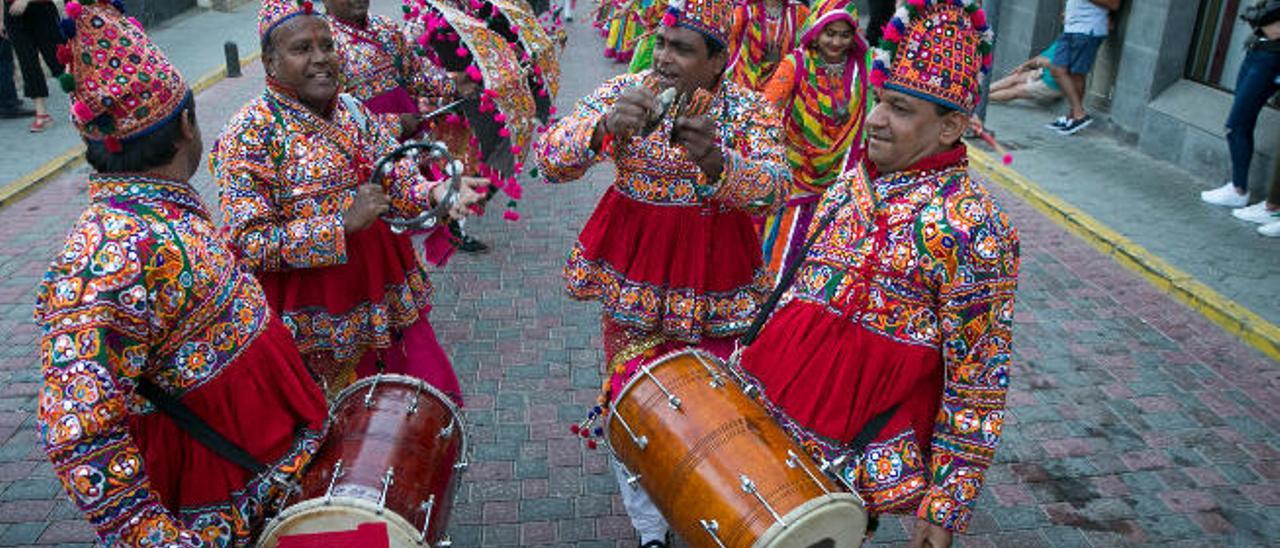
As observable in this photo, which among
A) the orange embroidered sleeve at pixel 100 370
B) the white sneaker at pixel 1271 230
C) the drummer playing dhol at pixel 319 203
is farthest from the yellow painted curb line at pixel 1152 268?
the orange embroidered sleeve at pixel 100 370

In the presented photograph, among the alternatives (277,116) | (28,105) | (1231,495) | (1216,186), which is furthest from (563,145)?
(28,105)

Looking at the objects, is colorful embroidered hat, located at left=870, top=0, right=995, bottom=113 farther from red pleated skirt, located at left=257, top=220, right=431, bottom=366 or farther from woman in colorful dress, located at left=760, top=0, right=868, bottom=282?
woman in colorful dress, located at left=760, top=0, right=868, bottom=282

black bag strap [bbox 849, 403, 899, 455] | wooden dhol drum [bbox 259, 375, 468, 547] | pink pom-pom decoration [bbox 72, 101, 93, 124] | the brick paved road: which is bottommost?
the brick paved road

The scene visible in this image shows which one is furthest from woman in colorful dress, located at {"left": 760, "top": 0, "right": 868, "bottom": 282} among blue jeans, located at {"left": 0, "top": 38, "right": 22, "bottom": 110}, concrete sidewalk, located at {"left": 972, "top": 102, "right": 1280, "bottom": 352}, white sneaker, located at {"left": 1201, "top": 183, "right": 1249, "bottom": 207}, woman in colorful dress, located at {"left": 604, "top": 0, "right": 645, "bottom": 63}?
blue jeans, located at {"left": 0, "top": 38, "right": 22, "bottom": 110}

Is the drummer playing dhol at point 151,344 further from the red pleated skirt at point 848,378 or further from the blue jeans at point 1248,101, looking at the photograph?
the blue jeans at point 1248,101

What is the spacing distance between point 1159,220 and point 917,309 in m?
6.87

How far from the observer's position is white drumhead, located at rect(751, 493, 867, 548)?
8.64ft

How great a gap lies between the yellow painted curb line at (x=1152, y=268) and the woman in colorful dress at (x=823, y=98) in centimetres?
304

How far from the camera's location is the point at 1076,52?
11.0m

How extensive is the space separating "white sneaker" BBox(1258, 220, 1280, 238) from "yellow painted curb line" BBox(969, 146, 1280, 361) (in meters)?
1.11

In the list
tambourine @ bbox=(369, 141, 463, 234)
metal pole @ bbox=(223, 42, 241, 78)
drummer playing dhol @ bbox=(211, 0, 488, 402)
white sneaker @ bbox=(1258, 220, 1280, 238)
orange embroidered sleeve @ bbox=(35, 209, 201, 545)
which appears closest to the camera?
orange embroidered sleeve @ bbox=(35, 209, 201, 545)

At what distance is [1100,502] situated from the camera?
476 cm

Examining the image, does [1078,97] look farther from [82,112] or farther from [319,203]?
[82,112]

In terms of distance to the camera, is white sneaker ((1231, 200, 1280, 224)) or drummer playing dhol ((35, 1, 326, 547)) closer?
drummer playing dhol ((35, 1, 326, 547))
